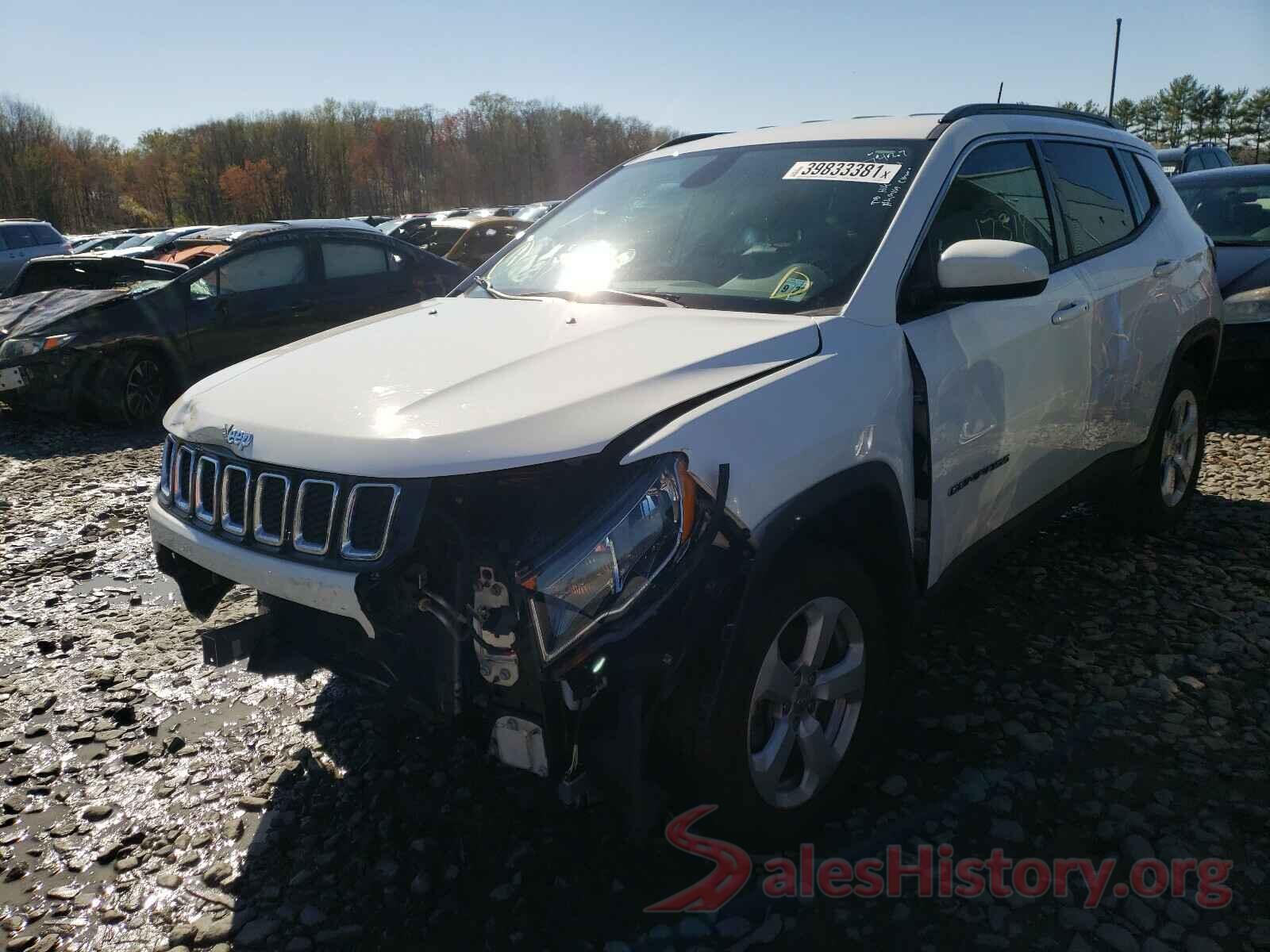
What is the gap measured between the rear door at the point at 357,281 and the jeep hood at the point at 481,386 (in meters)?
6.64

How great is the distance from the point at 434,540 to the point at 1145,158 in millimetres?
4065

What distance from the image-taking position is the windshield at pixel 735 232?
9.02 feet

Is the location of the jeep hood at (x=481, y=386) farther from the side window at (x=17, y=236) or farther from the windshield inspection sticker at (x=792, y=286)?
the side window at (x=17, y=236)

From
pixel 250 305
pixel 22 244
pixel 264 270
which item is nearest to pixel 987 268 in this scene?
pixel 250 305

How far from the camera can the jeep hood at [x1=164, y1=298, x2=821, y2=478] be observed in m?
1.98

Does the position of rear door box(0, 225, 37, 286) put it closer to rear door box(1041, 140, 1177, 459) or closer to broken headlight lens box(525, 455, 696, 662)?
rear door box(1041, 140, 1177, 459)

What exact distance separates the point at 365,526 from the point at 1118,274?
3151 mm

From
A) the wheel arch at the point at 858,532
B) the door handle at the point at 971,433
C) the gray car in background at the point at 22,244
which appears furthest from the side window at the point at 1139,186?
the gray car in background at the point at 22,244

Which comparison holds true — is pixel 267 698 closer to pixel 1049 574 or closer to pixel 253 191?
pixel 1049 574

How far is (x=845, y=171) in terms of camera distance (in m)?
2.97

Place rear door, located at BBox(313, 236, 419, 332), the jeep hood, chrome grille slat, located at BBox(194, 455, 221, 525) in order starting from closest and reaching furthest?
1. the jeep hood
2. chrome grille slat, located at BBox(194, 455, 221, 525)
3. rear door, located at BBox(313, 236, 419, 332)

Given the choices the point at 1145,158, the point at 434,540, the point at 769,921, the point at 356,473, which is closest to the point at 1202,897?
the point at 769,921

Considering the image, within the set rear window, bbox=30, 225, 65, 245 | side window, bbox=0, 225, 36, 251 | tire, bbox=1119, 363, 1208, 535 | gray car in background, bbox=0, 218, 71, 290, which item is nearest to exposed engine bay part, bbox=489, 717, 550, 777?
tire, bbox=1119, 363, 1208, 535

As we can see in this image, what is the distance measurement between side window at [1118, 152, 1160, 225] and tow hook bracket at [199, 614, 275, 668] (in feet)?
12.8
